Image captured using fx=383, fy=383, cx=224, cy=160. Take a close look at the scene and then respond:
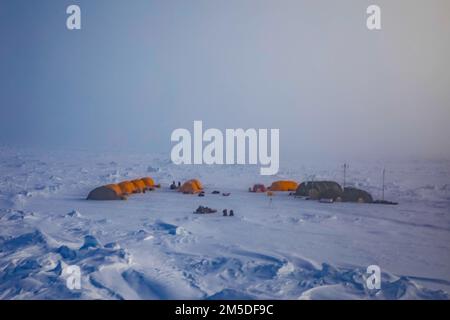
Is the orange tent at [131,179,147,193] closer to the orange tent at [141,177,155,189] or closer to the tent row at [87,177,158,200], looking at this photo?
the tent row at [87,177,158,200]

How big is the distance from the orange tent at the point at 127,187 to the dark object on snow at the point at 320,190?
12.2 feet

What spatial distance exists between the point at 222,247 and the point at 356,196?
414 cm

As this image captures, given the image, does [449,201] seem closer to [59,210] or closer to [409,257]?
[409,257]

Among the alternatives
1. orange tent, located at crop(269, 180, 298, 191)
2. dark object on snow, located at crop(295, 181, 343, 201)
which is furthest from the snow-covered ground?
orange tent, located at crop(269, 180, 298, 191)

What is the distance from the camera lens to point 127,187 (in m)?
8.52

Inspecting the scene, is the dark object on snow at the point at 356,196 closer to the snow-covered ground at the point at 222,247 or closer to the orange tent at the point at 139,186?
the snow-covered ground at the point at 222,247

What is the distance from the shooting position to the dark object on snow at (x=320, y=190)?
25.9 ft

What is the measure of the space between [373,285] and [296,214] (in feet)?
9.38

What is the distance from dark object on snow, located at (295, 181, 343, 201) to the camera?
25.9ft

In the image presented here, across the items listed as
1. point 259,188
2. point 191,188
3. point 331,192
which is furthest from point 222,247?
point 259,188

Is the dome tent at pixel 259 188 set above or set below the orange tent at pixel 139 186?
below

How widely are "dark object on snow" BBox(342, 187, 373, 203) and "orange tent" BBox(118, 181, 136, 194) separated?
4.62m

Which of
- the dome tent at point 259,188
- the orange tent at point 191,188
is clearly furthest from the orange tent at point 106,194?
the dome tent at point 259,188
